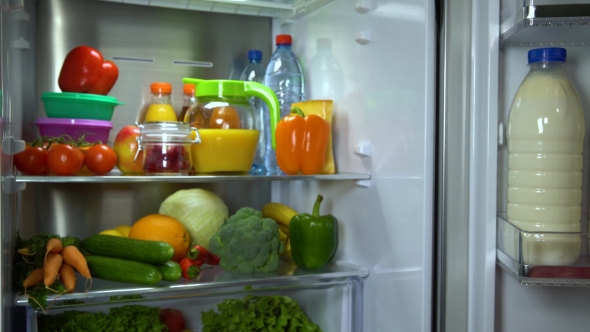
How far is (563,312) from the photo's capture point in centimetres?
118

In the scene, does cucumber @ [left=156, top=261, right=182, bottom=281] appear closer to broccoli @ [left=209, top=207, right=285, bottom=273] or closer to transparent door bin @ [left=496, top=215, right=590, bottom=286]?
broccoli @ [left=209, top=207, right=285, bottom=273]

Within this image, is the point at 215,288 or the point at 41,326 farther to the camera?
the point at 215,288

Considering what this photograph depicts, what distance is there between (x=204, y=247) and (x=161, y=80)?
0.56 m

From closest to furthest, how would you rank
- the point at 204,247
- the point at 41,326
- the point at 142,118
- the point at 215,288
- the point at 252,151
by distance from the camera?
the point at 41,326 → the point at 215,288 → the point at 252,151 → the point at 204,247 → the point at 142,118

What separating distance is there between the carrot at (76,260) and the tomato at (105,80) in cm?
47

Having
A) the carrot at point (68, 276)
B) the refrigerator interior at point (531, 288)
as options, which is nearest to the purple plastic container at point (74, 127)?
the carrot at point (68, 276)

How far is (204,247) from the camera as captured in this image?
1704 mm

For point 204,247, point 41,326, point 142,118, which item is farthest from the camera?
point 142,118

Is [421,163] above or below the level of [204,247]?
above

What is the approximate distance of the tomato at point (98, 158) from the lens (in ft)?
4.70

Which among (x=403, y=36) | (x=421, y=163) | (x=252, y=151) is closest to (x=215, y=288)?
(x=252, y=151)

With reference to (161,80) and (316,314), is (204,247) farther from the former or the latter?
(161,80)

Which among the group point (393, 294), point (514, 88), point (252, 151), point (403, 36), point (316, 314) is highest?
point (403, 36)

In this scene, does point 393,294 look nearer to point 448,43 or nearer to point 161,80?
point 448,43
